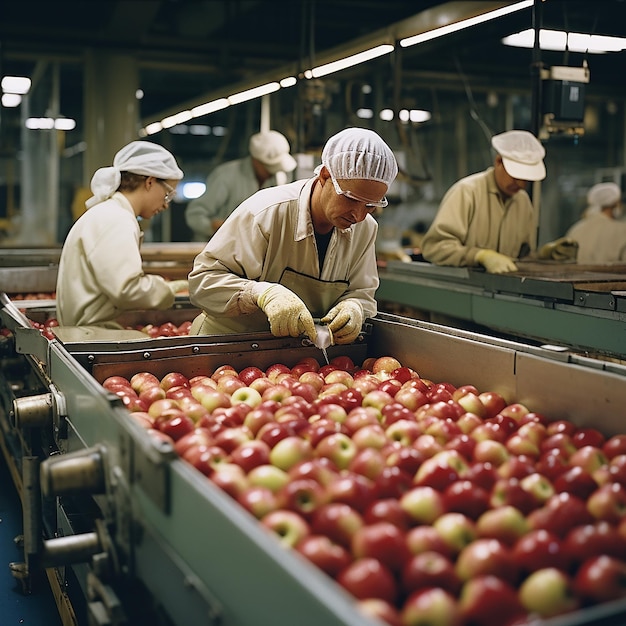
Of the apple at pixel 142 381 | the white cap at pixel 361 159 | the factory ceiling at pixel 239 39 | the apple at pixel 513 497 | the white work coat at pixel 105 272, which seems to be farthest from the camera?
the factory ceiling at pixel 239 39

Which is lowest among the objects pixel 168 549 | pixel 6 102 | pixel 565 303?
pixel 168 549

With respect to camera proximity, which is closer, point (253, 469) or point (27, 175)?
point (253, 469)

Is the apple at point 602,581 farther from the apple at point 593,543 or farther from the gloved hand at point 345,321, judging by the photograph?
the gloved hand at point 345,321

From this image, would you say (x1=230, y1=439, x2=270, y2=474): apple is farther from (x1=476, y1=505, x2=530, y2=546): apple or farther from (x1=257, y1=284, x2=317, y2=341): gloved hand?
(x1=257, y1=284, x2=317, y2=341): gloved hand

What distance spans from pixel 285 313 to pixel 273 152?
421 cm

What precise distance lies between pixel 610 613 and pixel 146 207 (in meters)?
3.21

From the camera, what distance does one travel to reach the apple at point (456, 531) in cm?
157

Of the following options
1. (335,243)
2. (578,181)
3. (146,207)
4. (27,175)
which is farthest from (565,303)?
(578,181)

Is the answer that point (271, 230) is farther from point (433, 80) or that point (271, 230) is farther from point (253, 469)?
point (433, 80)

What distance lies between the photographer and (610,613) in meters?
1.21

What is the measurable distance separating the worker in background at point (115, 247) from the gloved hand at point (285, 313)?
2.91 ft

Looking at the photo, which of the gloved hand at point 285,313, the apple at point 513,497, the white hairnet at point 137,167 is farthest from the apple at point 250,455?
the white hairnet at point 137,167

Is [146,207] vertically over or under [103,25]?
under

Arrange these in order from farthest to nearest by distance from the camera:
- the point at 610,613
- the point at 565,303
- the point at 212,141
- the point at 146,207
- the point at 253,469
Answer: the point at 212,141, the point at 565,303, the point at 146,207, the point at 253,469, the point at 610,613
